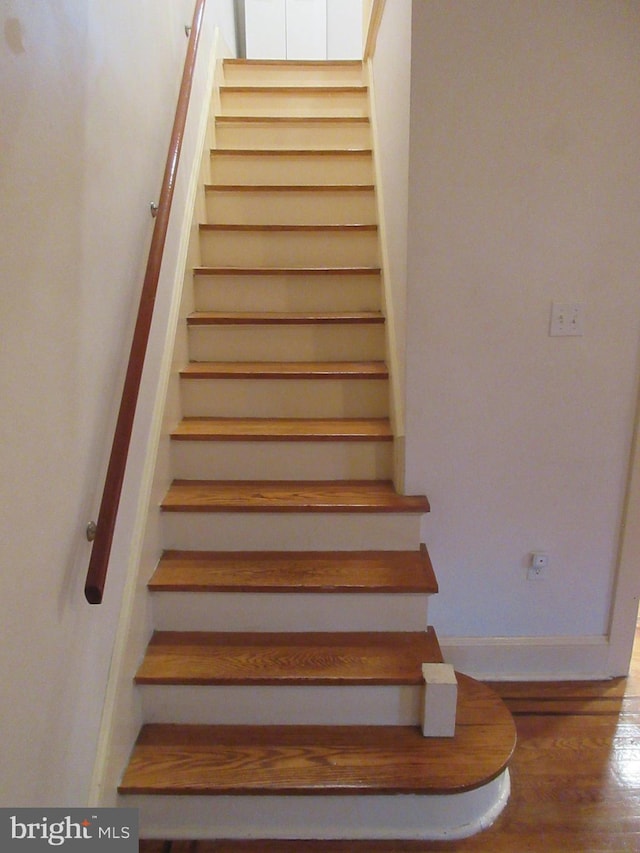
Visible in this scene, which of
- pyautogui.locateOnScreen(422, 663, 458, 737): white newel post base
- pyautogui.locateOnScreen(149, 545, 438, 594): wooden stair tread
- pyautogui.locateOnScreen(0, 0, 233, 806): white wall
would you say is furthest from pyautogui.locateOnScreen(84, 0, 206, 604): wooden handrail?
pyautogui.locateOnScreen(422, 663, 458, 737): white newel post base

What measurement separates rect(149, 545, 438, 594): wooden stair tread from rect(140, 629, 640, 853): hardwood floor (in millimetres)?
599

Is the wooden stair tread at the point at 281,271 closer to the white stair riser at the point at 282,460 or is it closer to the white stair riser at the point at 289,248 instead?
the white stair riser at the point at 289,248

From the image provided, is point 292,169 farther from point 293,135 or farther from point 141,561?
point 141,561

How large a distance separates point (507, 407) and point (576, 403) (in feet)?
0.74

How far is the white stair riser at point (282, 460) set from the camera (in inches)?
75.1

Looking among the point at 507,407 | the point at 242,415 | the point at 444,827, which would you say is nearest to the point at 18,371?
the point at 242,415

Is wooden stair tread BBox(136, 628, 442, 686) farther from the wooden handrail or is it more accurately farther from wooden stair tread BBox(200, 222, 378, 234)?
wooden stair tread BBox(200, 222, 378, 234)

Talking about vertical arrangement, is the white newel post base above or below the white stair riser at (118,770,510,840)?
above

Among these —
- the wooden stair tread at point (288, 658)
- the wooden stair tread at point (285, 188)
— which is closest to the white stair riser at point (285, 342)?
the wooden stair tread at point (285, 188)

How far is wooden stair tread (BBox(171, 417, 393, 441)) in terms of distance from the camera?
1891 millimetres

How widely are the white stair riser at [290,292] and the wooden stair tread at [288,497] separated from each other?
0.86 meters

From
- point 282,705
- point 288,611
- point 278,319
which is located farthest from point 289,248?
point 282,705

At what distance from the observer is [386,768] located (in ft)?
4.53

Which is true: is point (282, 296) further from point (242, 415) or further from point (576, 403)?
point (576, 403)
